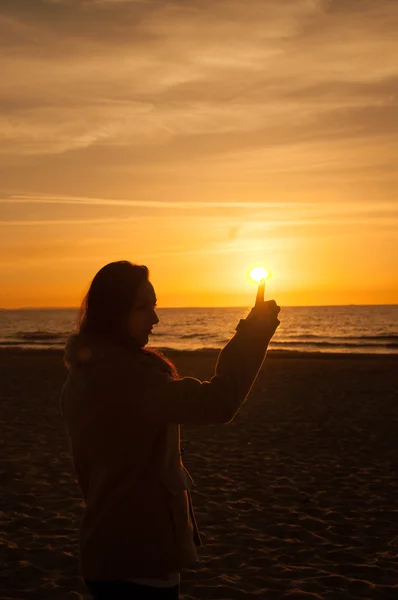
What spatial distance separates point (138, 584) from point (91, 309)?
3.05 feet

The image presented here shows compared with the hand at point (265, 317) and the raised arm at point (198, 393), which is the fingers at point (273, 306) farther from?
the raised arm at point (198, 393)

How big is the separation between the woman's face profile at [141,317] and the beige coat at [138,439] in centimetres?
10

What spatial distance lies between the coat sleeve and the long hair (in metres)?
0.16

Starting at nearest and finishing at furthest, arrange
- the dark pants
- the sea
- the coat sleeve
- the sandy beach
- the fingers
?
the coat sleeve
the dark pants
the fingers
the sandy beach
the sea

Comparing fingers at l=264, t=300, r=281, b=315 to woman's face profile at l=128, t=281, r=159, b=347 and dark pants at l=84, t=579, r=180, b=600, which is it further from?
dark pants at l=84, t=579, r=180, b=600

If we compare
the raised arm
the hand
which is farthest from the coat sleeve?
the hand

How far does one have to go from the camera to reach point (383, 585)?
5.70 metres

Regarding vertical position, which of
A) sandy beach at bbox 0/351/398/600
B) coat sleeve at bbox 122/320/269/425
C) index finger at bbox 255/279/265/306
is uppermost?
index finger at bbox 255/279/265/306

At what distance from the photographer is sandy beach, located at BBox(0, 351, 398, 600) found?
19.2 feet

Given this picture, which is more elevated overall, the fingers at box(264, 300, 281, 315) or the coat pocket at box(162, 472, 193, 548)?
the fingers at box(264, 300, 281, 315)

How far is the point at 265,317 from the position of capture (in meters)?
2.35

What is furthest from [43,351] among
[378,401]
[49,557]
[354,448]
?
[49,557]

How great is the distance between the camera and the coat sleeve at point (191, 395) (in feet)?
7.07

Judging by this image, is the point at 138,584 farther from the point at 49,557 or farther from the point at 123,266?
the point at 49,557
